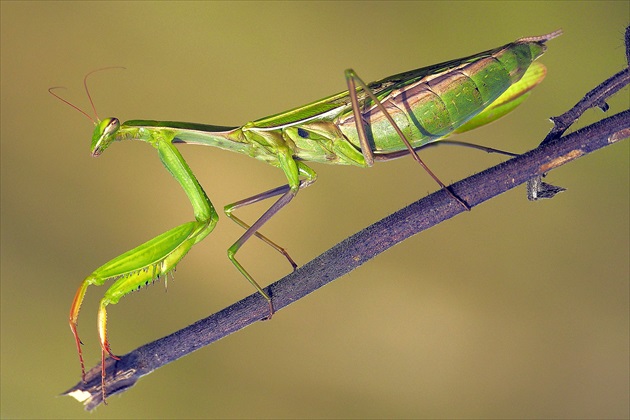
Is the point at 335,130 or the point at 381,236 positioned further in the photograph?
the point at 335,130

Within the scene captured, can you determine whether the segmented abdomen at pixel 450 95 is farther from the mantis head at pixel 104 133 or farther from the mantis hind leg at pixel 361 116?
the mantis head at pixel 104 133

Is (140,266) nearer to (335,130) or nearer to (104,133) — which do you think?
(104,133)

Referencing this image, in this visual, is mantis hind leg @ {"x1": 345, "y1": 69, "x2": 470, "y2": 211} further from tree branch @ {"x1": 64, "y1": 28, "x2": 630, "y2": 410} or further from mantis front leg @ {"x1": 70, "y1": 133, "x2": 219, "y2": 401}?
mantis front leg @ {"x1": 70, "y1": 133, "x2": 219, "y2": 401}

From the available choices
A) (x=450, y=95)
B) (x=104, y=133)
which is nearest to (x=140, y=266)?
(x=104, y=133)

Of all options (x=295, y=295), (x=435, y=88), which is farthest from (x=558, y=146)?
(x=295, y=295)

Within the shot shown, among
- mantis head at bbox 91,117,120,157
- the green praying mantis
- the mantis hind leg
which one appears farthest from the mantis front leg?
the mantis hind leg

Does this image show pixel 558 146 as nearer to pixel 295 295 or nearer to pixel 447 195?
pixel 447 195
